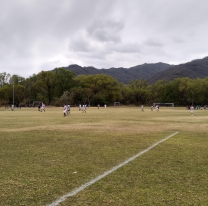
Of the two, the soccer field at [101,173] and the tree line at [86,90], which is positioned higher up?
the tree line at [86,90]

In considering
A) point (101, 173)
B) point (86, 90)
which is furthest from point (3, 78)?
point (101, 173)

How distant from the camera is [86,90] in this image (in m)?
91.7

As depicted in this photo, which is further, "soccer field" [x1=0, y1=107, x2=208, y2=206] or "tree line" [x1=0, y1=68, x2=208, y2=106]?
"tree line" [x1=0, y1=68, x2=208, y2=106]

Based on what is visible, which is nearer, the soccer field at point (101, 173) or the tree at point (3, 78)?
the soccer field at point (101, 173)

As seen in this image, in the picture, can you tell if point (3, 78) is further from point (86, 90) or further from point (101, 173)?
point (101, 173)

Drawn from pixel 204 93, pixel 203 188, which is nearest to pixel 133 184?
pixel 203 188

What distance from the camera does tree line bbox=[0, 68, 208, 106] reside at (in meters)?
90.6

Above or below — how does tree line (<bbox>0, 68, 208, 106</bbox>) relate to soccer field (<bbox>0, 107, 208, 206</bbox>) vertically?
above

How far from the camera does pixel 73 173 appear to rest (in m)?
5.42

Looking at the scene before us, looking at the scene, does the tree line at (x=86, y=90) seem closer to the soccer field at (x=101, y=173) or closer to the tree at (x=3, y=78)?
the tree at (x=3, y=78)

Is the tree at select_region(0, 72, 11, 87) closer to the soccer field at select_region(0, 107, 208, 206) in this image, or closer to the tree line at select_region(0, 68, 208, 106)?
the tree line at select_region(0, 68, 208, 106)

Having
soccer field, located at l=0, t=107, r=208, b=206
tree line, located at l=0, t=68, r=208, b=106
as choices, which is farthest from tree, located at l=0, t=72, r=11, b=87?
soccer field, located at l=0, t=107, r=208, b=206

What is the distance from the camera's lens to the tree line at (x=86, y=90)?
90625 mm

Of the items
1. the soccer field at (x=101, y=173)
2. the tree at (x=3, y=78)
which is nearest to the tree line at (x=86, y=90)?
the tree at (x=3, y=78)
